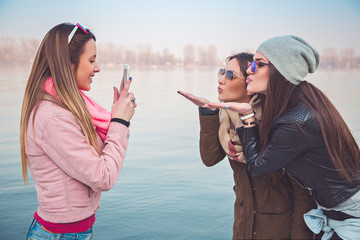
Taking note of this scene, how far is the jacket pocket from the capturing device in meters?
2.13

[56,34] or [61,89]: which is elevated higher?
[56,34]

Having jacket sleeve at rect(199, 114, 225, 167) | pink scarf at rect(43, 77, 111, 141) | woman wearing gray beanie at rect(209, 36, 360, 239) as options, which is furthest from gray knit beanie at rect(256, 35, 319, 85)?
pink scarf at rect(43, 77, 111, 141)

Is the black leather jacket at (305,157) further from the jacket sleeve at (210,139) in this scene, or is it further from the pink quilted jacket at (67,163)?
the pink quilted jacket at (67,163)

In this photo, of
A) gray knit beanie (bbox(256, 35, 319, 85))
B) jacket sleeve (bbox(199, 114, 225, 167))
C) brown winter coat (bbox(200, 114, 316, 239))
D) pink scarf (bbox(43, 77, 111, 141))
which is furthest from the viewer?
jacket sleeve (bbox(199, 114, 225, 167))

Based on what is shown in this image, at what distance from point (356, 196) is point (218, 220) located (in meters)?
4.66

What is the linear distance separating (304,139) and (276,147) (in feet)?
0.46

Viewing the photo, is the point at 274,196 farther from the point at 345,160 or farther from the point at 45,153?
the point at 45,153

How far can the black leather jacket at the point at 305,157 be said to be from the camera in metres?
1.84

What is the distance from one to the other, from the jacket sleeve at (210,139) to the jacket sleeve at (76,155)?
0.69 meters

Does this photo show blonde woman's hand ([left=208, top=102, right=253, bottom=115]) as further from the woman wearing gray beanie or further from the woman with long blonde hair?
the woman with long blonde hair

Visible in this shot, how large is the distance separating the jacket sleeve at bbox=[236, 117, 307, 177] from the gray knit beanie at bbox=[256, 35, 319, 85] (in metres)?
0.26

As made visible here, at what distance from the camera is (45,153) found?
1.74 meters

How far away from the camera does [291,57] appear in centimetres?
195

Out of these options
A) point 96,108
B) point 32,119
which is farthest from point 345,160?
point 32,119
